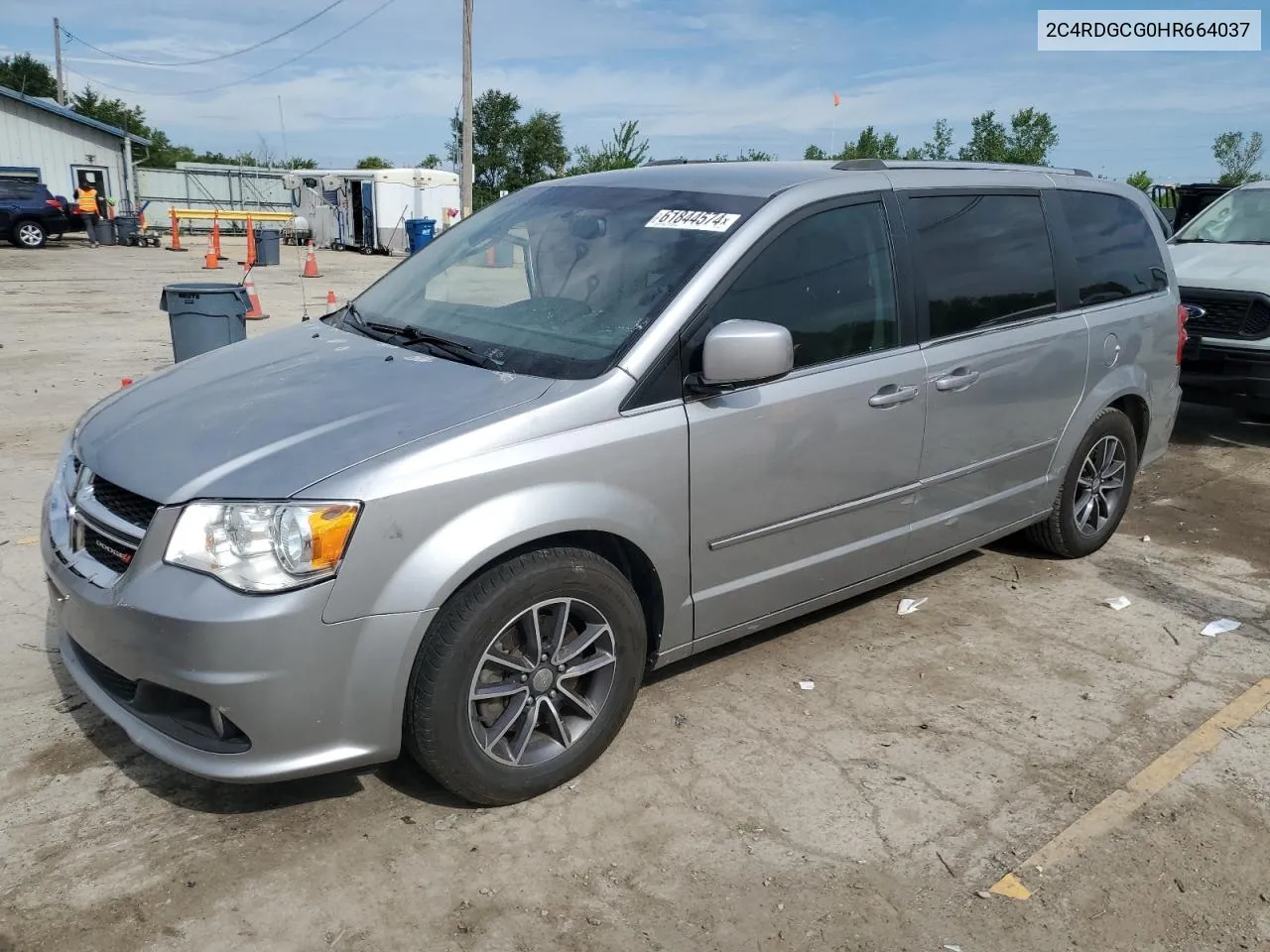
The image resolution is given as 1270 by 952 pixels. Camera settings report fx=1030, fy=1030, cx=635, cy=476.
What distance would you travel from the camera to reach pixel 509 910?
8.79 feet

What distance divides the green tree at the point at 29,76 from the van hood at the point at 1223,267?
281ft

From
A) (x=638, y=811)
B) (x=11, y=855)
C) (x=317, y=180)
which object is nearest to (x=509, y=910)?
A: (x=638, y=811)

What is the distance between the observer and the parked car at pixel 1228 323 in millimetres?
7504

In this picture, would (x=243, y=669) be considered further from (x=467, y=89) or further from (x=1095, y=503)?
(x=467, y=89)

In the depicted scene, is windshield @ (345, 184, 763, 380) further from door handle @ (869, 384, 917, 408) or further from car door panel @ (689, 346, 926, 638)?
door handle @ (869, 384, 917, 408)

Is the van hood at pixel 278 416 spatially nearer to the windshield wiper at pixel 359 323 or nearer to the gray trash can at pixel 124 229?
the windshield wiper at pixel 359 323

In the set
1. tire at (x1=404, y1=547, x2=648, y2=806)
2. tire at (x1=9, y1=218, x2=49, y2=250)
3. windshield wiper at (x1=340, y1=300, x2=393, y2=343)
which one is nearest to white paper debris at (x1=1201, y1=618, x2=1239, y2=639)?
→ tire at (x1=404, y1=547, x2=648, y2=806)

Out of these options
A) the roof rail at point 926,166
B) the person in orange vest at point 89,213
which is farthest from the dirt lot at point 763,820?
the person in orange vest at point 89,213

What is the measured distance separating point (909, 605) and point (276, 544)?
10.0ft

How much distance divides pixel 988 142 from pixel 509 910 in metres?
44.8

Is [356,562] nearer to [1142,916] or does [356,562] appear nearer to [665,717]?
[665,717]

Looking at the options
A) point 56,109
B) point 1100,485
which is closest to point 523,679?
point 1100,485

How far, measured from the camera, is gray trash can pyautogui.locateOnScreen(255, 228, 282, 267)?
2414 cm

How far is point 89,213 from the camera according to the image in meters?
28.6
